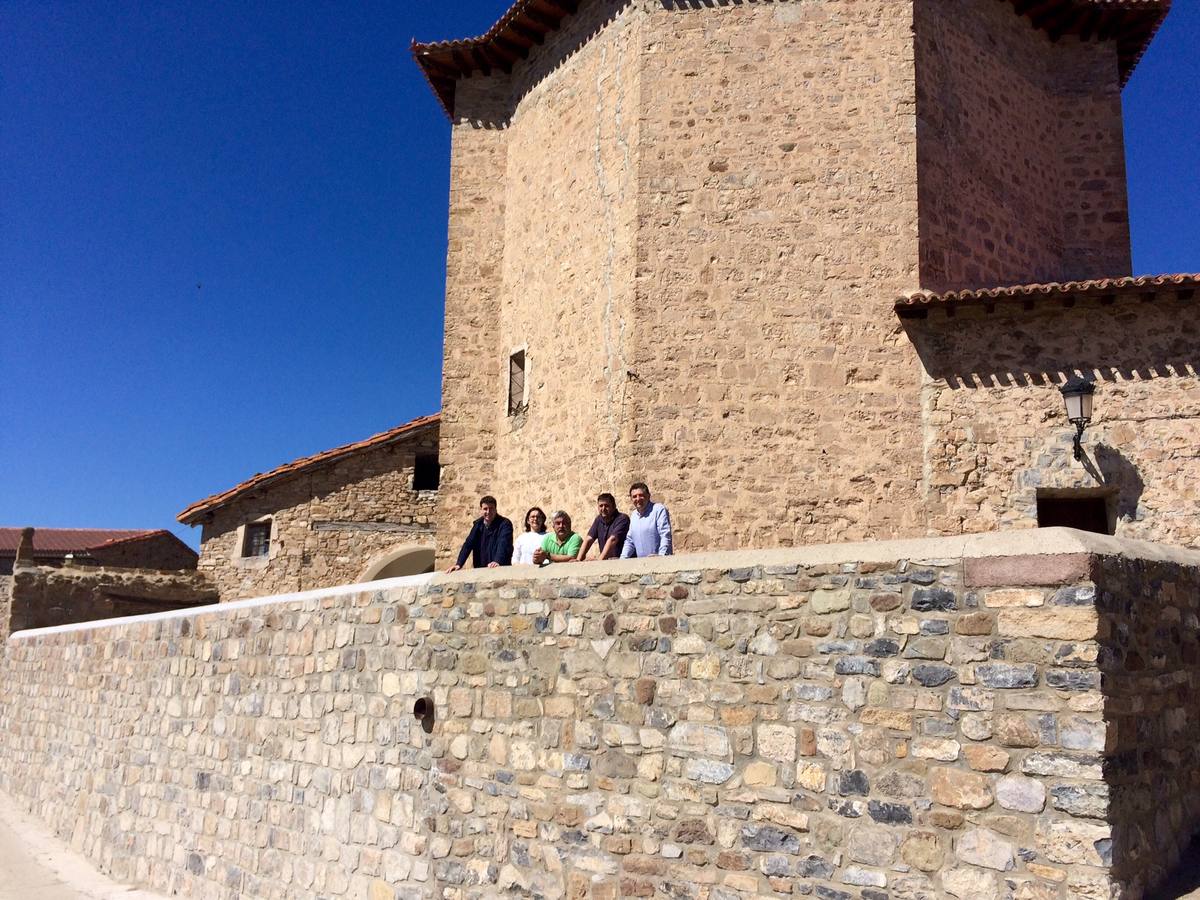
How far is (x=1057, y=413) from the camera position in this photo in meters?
9.57

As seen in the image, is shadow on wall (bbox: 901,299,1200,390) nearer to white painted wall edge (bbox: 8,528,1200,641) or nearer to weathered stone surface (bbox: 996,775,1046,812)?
white painted wall edge (bbox: 8,528,1200,641)

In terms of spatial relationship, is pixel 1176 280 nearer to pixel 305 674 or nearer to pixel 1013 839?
pixel 1013 839

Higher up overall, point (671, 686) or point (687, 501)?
point (687, 501)

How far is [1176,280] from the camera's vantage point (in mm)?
9094

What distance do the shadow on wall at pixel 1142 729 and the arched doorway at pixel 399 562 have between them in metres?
13.2

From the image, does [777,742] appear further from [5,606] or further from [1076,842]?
[5,606]

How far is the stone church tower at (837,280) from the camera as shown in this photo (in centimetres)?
962

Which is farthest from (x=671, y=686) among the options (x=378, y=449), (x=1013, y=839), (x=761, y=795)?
(x=378, y=449)

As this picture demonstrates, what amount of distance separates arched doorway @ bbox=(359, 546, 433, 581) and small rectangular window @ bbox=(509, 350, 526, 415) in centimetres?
517

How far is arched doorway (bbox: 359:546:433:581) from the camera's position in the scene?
16844 millimetres

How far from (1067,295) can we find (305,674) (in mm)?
7765

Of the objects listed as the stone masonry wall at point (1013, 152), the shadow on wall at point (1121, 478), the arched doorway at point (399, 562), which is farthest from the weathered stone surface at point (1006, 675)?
the arched doorway at point (399, 562)

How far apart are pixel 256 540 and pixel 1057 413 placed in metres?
13.3

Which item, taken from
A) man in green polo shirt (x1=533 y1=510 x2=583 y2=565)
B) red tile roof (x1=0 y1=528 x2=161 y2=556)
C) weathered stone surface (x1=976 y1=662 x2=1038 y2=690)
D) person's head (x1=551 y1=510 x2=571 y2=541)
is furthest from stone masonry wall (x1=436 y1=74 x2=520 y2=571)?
red tile roof (x1=0 y1=528 x2=161 y2=556)
